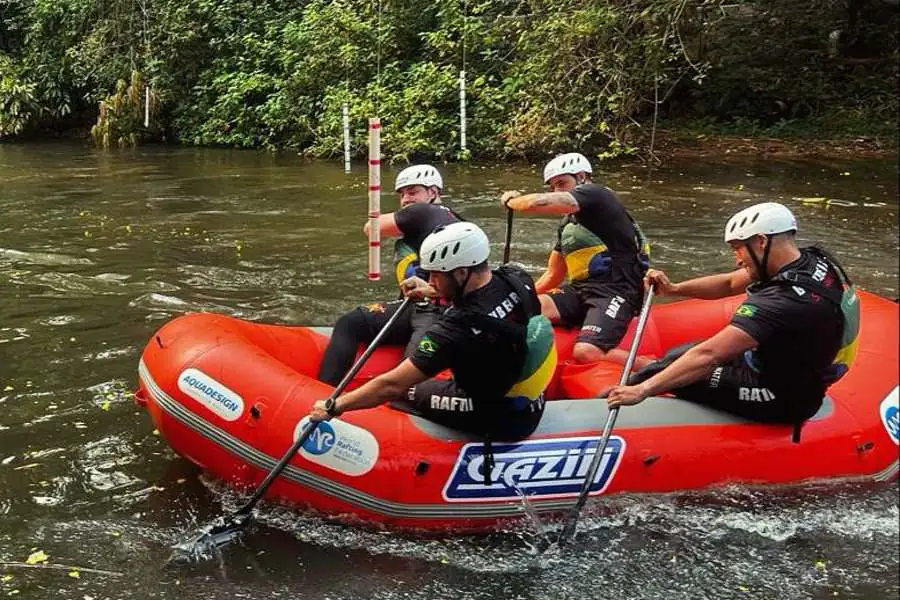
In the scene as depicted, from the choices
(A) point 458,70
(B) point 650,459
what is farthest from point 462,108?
(B) point 650,459

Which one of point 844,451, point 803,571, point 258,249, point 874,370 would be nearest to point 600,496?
point 803,571

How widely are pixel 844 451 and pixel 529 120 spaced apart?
1011 cm

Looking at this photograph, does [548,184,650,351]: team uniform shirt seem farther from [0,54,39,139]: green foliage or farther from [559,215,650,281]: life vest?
[0,54,39,139]: green foliage

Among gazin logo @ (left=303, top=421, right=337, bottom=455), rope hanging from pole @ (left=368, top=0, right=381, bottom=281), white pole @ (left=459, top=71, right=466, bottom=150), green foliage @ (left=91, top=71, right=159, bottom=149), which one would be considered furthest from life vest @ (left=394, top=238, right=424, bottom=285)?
green foliage @ (left=91, top=71, right=159, bottom=149)

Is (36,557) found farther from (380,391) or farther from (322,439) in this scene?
(380,391)

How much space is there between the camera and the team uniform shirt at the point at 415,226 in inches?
200

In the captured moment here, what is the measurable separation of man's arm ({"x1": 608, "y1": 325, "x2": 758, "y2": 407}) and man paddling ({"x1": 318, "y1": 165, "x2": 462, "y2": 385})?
122 centimetres

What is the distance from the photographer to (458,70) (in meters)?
15.6

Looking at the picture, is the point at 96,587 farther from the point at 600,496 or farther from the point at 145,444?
the point at 600,496

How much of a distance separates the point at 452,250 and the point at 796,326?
1.50m

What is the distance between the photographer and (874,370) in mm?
4793

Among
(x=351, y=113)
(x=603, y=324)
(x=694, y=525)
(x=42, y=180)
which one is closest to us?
(x=694, y=525)

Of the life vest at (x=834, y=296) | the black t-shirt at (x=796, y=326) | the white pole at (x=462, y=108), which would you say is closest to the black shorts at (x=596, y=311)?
the black t-shirt at (x=796, y=326)

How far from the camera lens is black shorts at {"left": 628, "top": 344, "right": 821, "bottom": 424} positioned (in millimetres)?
4254
